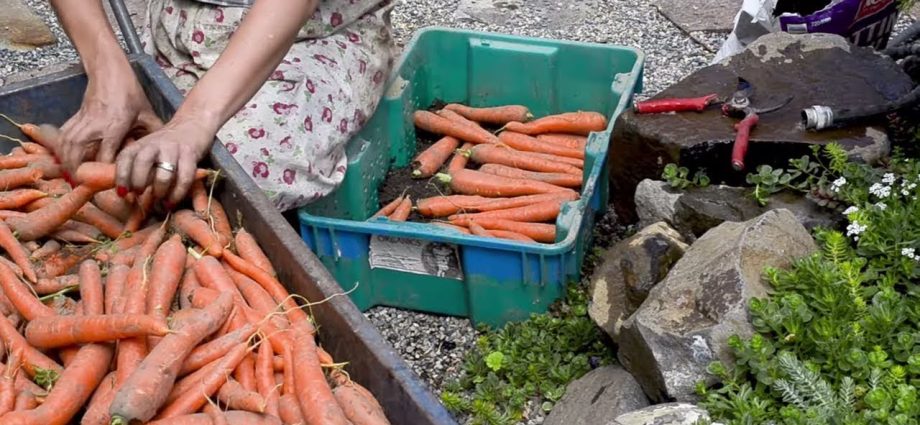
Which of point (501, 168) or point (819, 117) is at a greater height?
point (819, 117)

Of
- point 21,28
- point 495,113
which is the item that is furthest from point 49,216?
point 21,28

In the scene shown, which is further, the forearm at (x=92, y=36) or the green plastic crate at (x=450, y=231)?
the green plastic crate at (x=450, y=231)

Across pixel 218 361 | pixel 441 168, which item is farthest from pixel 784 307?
pixel 441 168

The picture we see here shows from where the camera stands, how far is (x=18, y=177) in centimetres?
251

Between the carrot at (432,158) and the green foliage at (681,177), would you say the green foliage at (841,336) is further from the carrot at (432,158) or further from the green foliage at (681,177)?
the carrot at (432,158)

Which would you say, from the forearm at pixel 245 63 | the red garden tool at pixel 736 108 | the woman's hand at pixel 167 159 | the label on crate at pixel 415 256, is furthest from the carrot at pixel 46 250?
the red garden tool at pixel 736 108

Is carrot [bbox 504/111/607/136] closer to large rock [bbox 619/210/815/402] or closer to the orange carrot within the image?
the orange carrot

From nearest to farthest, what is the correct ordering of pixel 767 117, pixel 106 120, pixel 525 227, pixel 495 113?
pixel 106 120, pixel 767 117, pixel 525 227, pixel 495 113

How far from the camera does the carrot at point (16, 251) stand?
2186 mm

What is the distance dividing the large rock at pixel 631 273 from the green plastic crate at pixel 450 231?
13cm

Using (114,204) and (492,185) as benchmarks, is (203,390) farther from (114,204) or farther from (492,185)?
(492,185)

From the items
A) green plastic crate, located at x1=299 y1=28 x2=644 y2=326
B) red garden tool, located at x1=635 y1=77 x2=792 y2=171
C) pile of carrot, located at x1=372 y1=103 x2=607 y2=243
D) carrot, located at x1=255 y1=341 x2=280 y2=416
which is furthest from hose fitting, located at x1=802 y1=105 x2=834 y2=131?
carrot, located at x1=255 y1=341 x2=280 y2=416

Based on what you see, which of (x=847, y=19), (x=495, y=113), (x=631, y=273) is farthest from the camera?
(x=495, y=113)

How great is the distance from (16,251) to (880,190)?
2.07 m
